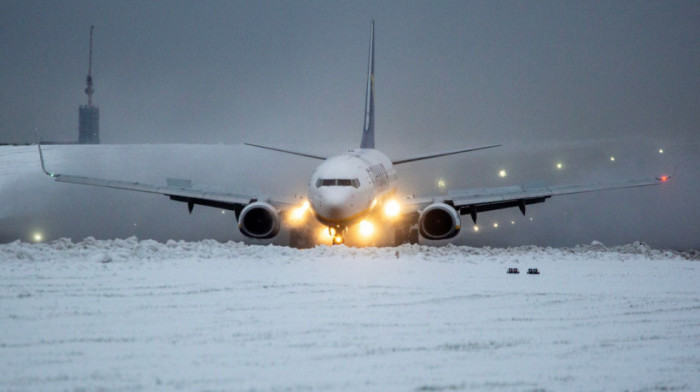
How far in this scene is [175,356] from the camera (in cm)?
1377

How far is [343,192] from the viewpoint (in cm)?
3319

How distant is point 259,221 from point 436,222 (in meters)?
7.64

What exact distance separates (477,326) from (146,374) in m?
7.20

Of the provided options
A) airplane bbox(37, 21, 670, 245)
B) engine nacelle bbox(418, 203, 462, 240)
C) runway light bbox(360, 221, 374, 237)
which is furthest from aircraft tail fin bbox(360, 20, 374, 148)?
engine nacelle bbox(418, 203, 462, 240)

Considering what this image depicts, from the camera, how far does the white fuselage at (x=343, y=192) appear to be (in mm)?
33219

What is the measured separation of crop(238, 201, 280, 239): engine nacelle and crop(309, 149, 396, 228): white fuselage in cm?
306

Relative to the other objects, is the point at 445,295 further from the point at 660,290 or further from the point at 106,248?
the point at 106,248

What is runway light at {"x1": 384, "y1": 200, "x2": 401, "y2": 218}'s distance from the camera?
38.9 metres

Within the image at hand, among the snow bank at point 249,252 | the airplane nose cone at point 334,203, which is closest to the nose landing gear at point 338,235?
the snow bank at point 249,252

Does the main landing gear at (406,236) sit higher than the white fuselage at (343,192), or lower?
lower

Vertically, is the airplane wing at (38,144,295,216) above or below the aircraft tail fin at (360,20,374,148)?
below

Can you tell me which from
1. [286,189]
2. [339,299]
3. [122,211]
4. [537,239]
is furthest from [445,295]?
[286,189]

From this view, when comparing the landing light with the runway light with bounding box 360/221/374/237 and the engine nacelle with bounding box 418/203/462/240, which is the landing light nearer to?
the runway light with bounding box 360/221/374/237

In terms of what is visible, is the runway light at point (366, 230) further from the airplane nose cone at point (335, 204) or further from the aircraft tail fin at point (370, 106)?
the airplane nose cone at point (335, 204)
